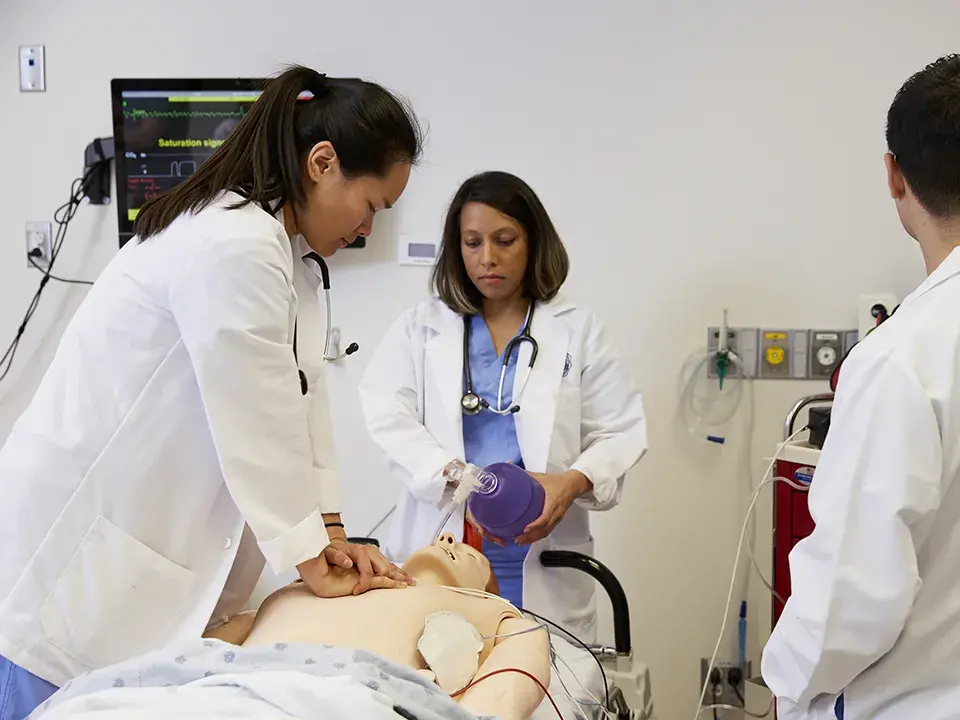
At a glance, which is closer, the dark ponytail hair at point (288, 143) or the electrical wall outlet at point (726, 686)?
the dark ponytail hair at point (288, 143)

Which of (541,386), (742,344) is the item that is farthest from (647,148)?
(541,386)

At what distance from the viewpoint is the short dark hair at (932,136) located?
1.04m

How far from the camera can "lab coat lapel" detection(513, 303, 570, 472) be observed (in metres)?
1.92

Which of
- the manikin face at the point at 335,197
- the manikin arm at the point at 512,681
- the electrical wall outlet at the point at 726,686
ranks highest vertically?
the manikin face at the point at 335,197

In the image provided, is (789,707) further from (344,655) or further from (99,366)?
(99,366)

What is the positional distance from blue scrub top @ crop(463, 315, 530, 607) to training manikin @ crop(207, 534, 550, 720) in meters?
0.55

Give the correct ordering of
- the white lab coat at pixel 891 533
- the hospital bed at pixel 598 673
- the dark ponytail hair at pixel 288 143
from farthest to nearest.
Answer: the hospital bed at pixel 598 673, the dark ponytail hair at pixel 288 143, the white lab coat at pixel 891 533

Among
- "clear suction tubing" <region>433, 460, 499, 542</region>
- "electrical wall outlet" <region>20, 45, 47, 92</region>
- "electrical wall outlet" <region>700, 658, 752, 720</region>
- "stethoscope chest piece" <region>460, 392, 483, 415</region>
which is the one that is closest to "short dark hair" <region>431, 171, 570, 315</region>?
"stethoscope chest piece" <region>460, 392, 483, 415</region>

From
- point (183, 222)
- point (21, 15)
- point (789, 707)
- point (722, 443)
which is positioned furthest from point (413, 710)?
point (21, 15)

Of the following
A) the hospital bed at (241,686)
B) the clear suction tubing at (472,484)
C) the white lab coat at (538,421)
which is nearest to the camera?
the hospital bed at (241,686)

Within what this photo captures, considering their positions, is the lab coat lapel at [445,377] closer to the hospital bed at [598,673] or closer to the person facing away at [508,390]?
the person facing away at [508,390]

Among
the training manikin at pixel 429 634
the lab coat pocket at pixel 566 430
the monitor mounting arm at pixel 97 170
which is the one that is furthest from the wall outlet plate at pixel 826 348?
the monitor mounting arm at pixel 97 170

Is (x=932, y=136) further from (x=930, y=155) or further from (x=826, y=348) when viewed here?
(x=826, y=348)

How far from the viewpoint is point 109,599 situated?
1143 millimetres
